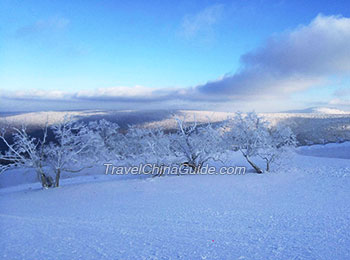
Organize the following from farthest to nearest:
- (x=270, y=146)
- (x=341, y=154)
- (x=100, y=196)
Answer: (x=341, y=154) < (x=270, y=146) < (x=100, y=196)

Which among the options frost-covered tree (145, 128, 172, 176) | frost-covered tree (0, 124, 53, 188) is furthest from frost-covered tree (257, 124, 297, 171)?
frost-covered tree (0, 124, 53, 188)

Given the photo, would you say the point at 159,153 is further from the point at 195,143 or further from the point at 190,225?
the point at 190,225

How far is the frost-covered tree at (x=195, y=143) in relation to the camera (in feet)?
59.8

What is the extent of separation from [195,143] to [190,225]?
12.0 metres

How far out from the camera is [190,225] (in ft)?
21.3

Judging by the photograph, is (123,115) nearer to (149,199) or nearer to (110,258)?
(149,199)

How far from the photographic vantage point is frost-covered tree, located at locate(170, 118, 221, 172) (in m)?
18.2

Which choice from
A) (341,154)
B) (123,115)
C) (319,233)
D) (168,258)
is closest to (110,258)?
(168,258)

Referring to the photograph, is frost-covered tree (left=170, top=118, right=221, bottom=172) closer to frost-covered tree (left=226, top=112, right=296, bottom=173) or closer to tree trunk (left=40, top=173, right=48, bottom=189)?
frost-covered tree (left=226, top=112, right=296, bottom=173)

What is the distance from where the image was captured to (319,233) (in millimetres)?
5562

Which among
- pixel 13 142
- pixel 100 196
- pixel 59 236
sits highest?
pixel 13 142

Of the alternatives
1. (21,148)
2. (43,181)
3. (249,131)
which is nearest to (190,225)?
(249,131)

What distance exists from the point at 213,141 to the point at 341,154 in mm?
33123

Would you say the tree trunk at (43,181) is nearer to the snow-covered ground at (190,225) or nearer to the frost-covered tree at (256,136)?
the snow-covered ground at (190,225)
